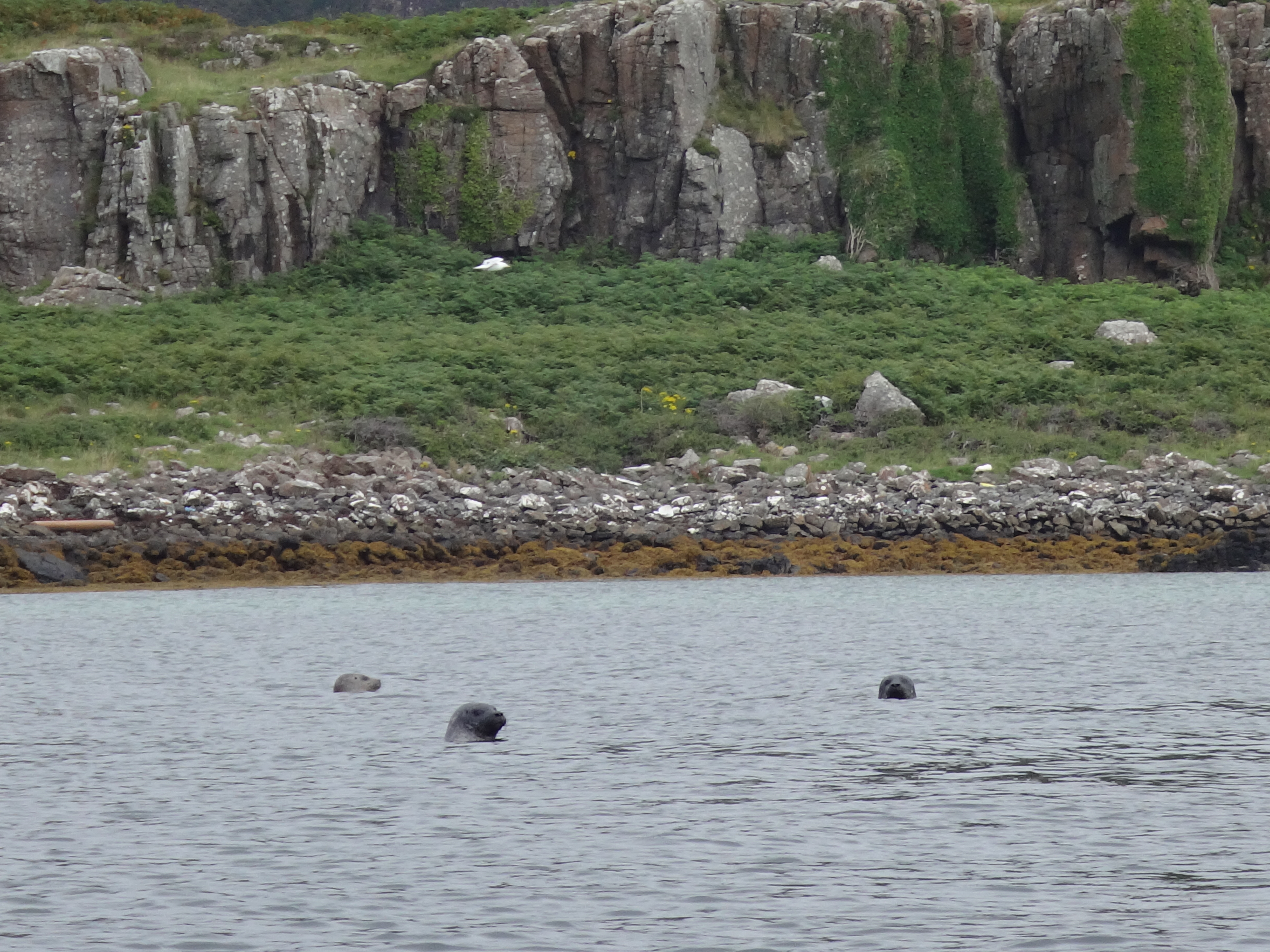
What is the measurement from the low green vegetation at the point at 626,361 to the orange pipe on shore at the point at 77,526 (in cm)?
287

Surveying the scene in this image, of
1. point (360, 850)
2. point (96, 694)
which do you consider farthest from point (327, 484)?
point (360, 850)

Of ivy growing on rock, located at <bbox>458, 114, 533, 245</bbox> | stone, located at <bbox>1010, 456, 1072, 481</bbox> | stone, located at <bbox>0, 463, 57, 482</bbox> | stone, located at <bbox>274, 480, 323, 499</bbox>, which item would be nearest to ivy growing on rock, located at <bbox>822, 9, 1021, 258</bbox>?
ivy growing on rock, located at <bbox>458, 114, 533, 245</bbox>

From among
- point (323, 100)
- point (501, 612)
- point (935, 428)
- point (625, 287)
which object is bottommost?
point (501, 612)

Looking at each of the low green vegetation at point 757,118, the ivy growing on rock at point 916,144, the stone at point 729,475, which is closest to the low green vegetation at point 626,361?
the stone at point 729,475

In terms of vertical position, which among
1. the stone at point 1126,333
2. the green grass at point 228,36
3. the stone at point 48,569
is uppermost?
the green grass at point 228,36

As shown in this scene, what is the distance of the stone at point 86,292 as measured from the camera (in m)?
44.4

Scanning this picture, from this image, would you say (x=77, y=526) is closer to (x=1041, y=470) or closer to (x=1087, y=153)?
(x=1041, y=470)

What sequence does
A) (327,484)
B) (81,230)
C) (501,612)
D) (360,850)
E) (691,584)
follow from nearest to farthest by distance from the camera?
(360,850), (501,612), (691,584), (327,484), (81,230)

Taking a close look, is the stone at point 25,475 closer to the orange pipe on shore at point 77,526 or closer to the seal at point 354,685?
the orange pipe on shore at point 77,526

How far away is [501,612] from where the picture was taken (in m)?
25.9

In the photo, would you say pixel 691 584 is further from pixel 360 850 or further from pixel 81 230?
pixel 81 230

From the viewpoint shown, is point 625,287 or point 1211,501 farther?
point 625,287

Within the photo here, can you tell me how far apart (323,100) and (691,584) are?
24909mm

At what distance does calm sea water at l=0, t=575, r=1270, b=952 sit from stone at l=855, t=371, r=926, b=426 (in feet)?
47.8
